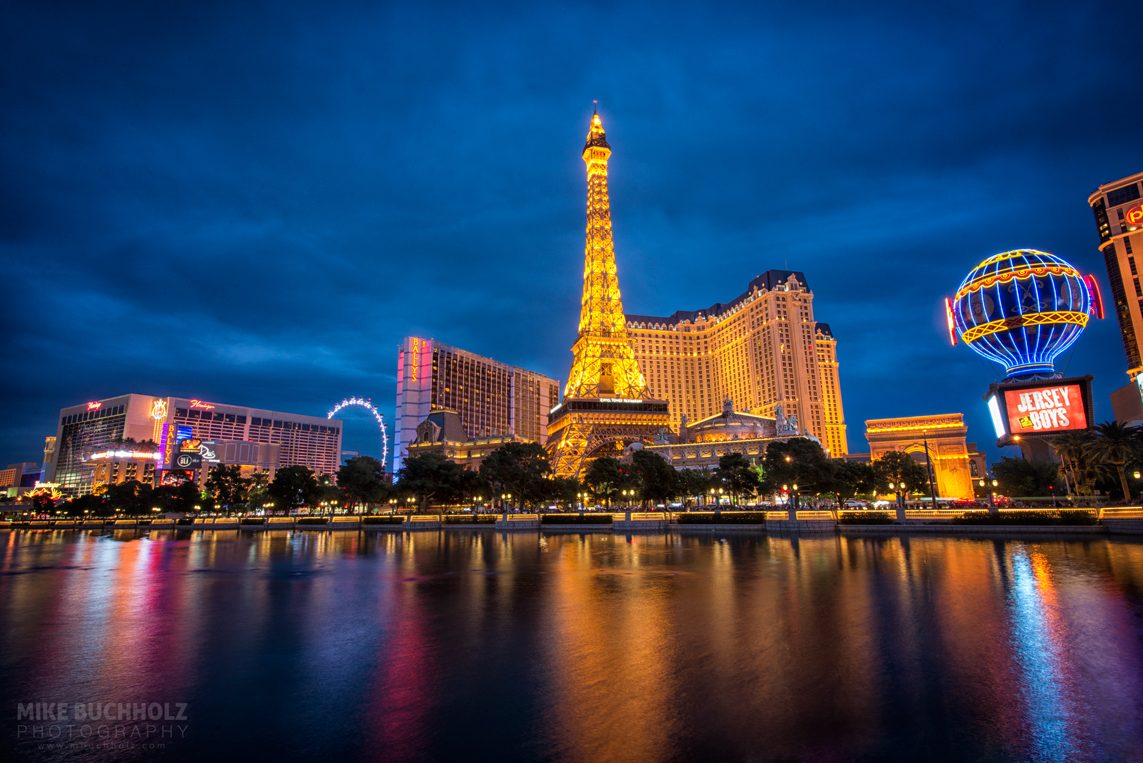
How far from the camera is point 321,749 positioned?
648 cm

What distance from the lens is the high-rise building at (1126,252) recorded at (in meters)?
95.4

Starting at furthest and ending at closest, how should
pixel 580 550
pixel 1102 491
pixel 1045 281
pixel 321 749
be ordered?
pixel 1102 491
pixel 1045 281
pixel 580 550
pixel 321 749

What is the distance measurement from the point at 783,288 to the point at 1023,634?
139133 millimetres

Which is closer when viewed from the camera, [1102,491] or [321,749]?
[321,749]

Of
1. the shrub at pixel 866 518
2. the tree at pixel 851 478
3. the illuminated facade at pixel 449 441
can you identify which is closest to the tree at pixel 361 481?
the illuminated facade at pixel 449 441

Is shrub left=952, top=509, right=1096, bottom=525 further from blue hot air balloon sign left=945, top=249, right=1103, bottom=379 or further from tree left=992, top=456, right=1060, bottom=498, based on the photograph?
tree left=992, top=456, right=1060, bottom=498

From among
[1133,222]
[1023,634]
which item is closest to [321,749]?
[1023,634]

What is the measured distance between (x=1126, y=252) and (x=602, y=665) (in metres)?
132

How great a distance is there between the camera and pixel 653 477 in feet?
187

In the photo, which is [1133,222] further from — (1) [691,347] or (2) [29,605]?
(2) [29,605]

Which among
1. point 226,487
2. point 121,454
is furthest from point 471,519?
point 121,454

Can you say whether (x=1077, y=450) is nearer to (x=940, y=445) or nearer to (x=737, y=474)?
(x=737, y=474)

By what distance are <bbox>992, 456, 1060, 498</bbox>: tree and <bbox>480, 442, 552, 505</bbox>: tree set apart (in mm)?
51579

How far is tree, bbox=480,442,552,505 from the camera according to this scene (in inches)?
2293
